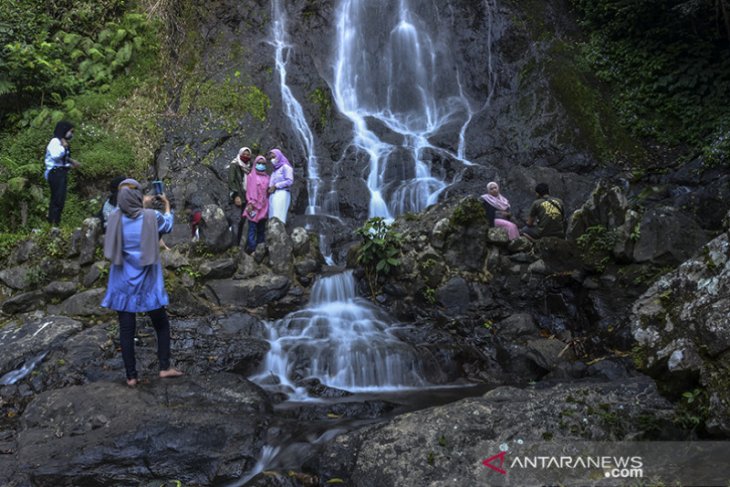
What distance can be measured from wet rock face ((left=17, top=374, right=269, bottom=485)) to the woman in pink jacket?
15.2ft

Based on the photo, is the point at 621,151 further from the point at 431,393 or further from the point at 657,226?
Answer: the point at 431,393

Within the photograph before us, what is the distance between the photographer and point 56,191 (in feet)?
34.6

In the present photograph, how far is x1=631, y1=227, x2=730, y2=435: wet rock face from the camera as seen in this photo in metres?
3.87

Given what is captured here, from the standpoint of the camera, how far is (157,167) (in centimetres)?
1402

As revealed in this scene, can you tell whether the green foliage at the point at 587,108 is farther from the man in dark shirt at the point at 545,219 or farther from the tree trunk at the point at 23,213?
the tree trunk at the point at 23,213

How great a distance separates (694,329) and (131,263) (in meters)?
5.15

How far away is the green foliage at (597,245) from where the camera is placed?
9930mm

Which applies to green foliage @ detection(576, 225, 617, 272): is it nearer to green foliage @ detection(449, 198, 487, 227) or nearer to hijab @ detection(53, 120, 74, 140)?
green foliage @ detection(449, 198, 487, 227)

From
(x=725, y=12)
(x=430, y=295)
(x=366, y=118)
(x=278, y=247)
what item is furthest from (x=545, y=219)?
(x=725, y=12)

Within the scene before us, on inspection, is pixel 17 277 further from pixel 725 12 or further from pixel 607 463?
pixel 725 12

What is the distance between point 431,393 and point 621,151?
10.6 metres

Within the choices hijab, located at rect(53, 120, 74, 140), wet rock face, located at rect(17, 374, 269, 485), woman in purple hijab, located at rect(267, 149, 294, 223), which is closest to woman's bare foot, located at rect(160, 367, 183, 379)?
wet rock face, located at rect(17, 374, 269, 485)

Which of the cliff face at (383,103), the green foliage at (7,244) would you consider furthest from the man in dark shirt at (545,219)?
the green foliage at (7,244)

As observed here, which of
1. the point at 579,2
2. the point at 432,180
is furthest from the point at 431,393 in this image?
the point at 579,2
